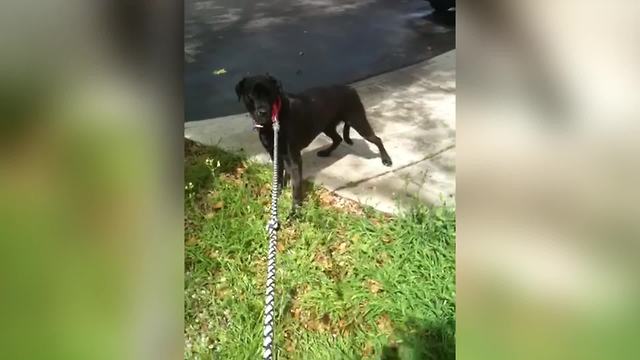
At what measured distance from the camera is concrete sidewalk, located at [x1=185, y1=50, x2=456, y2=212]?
3.29 meters

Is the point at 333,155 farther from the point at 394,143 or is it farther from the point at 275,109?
the point at 275,109

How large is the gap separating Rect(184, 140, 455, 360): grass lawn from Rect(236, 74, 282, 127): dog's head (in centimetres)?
32

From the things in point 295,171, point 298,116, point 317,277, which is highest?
point 298,116

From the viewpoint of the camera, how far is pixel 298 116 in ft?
11.3

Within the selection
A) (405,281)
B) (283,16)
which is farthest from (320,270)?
(283,16)

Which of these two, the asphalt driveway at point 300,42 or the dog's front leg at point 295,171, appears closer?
the dog's front leg at point 295,171

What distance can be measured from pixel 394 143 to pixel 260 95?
37.5 inches

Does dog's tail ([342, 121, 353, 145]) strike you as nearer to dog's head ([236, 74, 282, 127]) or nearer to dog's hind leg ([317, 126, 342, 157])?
dog's hind leg ([317, 126, 342, 157])

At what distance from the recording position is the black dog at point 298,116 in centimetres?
319

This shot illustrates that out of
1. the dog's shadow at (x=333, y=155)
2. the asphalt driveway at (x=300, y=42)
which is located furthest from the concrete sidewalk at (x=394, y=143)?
the asphalt driveway at (x=300, y=42)

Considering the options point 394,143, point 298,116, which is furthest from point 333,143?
point 298,116

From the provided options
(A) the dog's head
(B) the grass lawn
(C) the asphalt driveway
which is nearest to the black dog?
(A) the dog's head

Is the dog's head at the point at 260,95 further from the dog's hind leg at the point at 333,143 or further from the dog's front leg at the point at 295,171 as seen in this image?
the dog's hind leg at the point at 333,143
